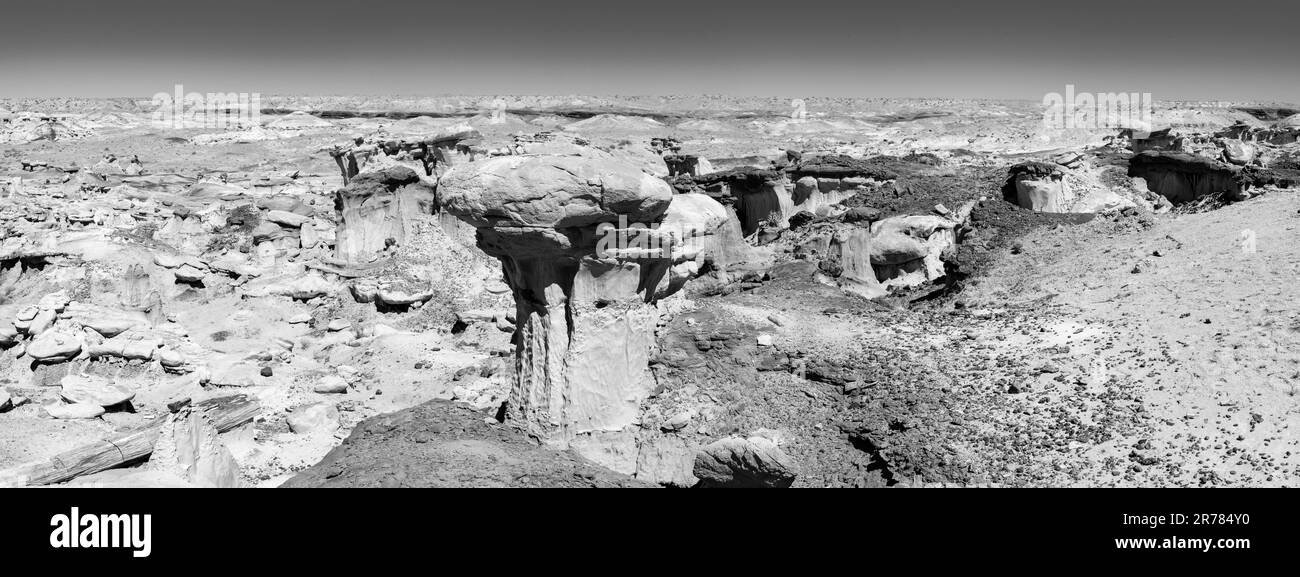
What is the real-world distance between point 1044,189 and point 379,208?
625 inches

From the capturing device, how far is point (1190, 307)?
40.2 ft

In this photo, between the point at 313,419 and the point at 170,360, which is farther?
the point at 170,360

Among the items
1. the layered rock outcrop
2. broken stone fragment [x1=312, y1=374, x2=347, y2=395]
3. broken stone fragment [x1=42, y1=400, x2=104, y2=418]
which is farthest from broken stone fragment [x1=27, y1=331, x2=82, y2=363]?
the layered rock outcrop

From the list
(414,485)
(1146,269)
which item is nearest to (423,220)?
(414,485)

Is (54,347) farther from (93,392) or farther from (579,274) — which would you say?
(579,274)

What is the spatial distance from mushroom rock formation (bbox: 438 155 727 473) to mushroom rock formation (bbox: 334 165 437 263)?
10.9 metres

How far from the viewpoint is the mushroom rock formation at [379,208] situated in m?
21.7

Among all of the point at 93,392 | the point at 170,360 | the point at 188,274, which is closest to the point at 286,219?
the point at 188,274

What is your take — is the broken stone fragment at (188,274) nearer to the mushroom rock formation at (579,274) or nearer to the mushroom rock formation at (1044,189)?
the mushroom rock formation at (579,274)

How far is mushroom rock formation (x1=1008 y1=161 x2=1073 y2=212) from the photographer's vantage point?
2097 cm

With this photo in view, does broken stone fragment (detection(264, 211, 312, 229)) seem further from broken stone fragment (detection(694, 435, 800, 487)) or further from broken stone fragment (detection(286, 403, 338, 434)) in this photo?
broken stone fragment (detection(694, 435, 800, 487))

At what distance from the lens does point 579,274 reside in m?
11.0

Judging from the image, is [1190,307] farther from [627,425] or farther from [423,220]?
[423,220]

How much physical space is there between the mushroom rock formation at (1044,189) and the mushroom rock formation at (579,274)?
11803 mm
